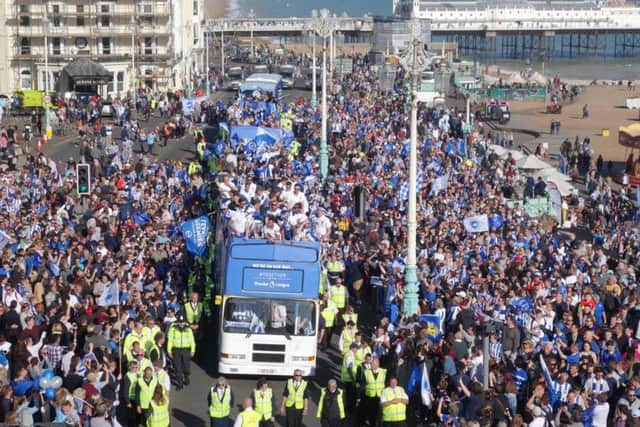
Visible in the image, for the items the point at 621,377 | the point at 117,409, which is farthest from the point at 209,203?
the point at 621,377

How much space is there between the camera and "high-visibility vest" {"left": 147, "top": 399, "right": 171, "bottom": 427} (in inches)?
650

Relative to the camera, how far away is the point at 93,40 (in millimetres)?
79375

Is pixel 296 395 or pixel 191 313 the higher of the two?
pixel 191 313

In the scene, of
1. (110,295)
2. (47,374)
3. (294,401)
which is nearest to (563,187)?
(110,295)

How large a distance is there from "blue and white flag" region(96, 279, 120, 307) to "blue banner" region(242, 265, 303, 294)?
2196 millimetres

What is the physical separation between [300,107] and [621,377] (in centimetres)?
4085

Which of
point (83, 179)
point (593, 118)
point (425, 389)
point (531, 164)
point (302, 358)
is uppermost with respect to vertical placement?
point (83, 179)

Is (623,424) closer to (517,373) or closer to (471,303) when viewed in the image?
(517,373)

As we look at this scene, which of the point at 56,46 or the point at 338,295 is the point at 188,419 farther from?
the point at 56,46

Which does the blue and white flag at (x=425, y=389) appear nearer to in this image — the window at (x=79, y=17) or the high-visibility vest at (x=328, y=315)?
the high-visibility vest at (x=328, y=315)

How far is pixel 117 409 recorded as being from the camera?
696 inches

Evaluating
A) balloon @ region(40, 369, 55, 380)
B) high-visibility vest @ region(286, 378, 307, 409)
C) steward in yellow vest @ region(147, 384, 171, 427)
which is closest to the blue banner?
high-visibility vest @ region(286, 378, 307, 409)

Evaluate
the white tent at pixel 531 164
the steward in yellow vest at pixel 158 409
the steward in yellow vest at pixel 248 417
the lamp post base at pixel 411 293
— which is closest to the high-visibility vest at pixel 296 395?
the steward in yellow vest at pixel 248 417

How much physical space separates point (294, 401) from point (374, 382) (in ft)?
4.33
